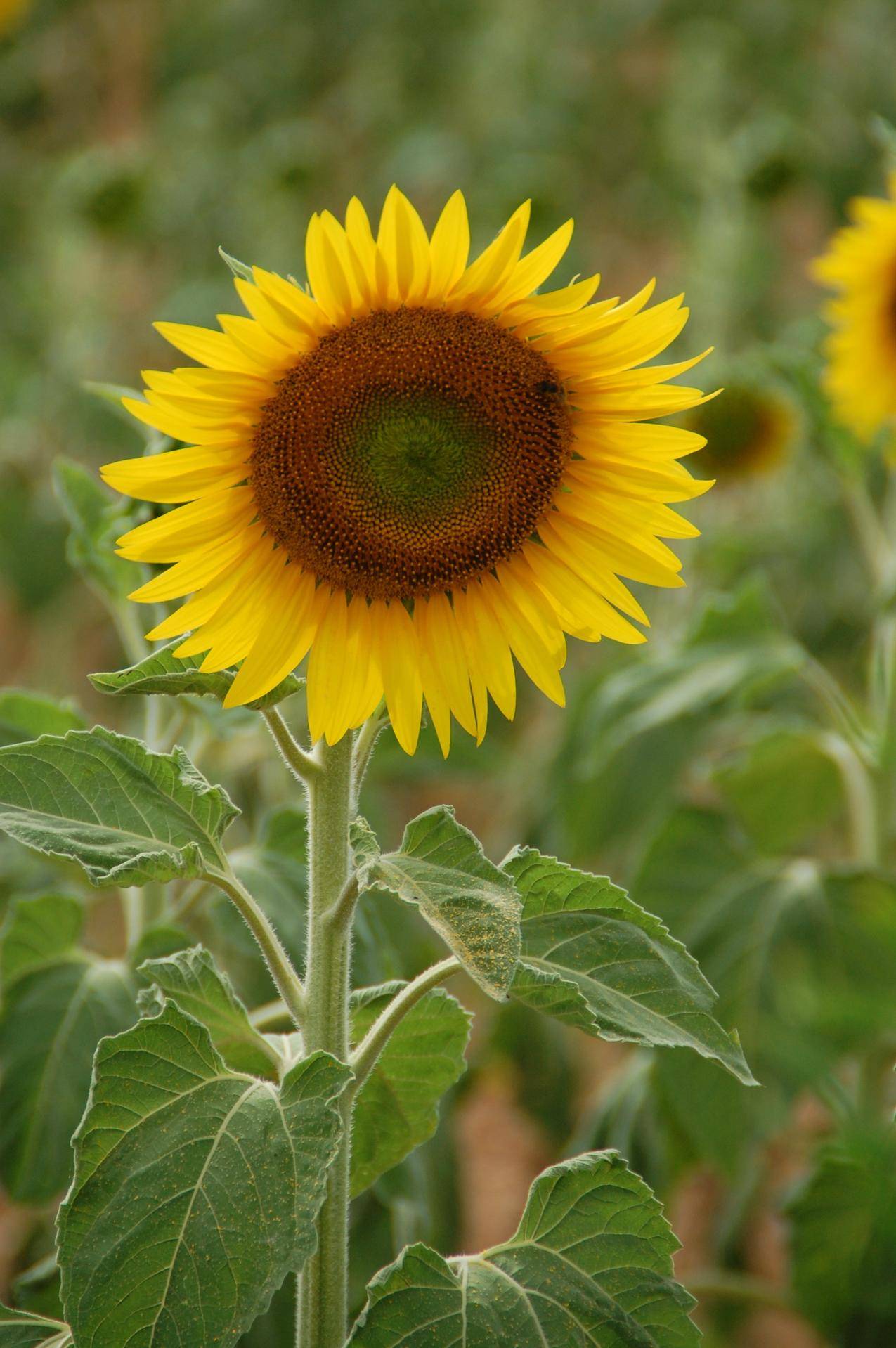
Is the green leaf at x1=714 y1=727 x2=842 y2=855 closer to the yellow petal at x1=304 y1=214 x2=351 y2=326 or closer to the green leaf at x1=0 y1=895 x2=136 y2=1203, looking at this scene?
the green leaf at x1=0 y1=895 x2=136 y2=1203

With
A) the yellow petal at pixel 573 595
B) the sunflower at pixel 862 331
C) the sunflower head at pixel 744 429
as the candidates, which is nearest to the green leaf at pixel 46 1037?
the yellow petal at pixel 573 595

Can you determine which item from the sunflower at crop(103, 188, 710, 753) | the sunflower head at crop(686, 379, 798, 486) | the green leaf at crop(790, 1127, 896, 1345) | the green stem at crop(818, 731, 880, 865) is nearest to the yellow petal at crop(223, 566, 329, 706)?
the sunflower at crop(103, 188, 710, 753)

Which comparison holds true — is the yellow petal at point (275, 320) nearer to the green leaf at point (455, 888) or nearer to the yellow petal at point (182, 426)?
the yellow petal at point (182, 426)

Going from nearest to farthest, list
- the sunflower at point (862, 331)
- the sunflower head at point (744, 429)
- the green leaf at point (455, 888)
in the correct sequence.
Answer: the green leaf at point (455, 888) < the sunflower at point (862, 331) < the sunflower head at point (744, 429)

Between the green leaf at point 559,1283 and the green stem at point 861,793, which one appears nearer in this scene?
the green leaf at point 559,1283

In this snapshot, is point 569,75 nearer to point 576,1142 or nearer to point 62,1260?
point 576,1142

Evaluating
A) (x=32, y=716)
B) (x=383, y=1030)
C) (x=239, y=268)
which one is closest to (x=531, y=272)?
(x=239, y=268)
